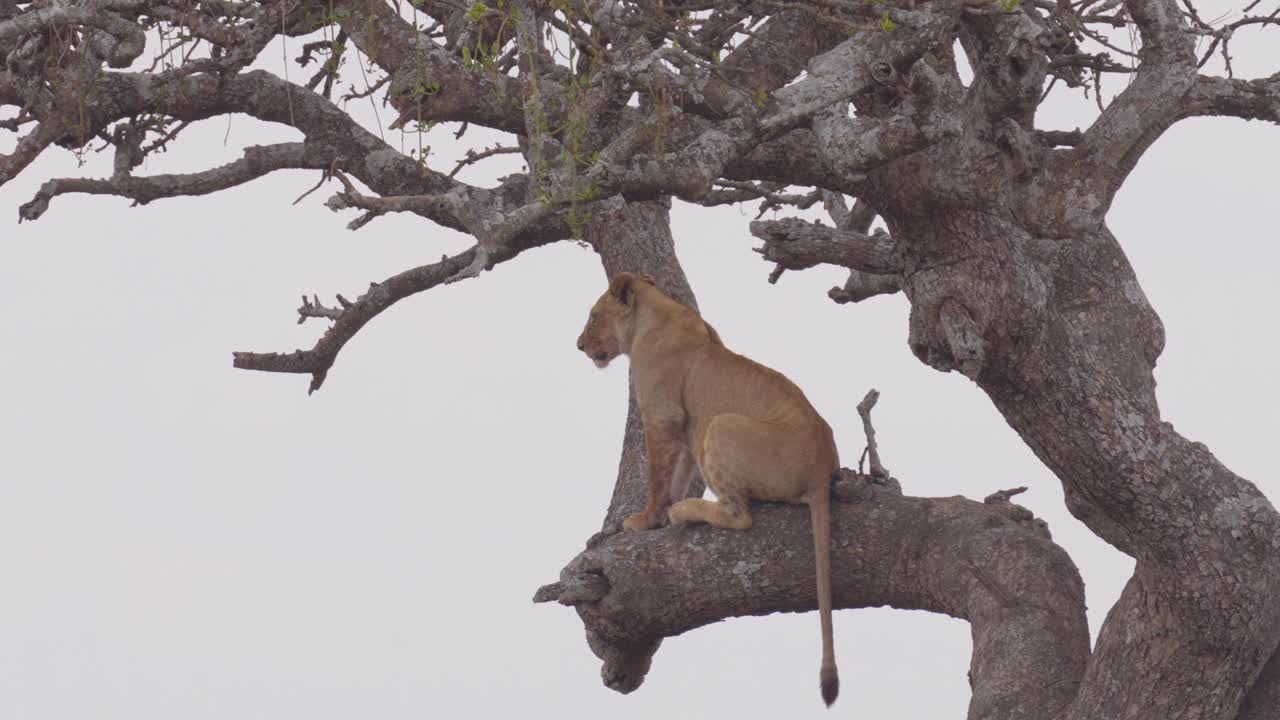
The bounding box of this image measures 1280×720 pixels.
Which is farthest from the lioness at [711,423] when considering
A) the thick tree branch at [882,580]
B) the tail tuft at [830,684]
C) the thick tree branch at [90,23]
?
the thick tree branch at [90,23]

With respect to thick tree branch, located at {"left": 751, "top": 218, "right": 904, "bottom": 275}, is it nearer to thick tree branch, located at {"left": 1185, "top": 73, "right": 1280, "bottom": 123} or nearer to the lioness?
the lioness

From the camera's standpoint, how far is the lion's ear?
25.8ft

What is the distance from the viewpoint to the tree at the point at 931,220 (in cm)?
558

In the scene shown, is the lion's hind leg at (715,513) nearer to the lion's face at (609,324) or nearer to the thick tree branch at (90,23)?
the lion's face at (609,324)

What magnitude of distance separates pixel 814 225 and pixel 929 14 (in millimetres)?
960

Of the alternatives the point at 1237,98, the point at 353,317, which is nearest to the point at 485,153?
the point at 353,317

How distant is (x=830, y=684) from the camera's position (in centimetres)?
675

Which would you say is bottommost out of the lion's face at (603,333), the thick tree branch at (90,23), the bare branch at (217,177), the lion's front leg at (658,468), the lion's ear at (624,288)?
the lion's front leg at (658,468)

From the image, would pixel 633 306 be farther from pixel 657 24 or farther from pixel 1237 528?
pixel 1237 528

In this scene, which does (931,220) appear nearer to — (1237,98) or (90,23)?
(1237,98)

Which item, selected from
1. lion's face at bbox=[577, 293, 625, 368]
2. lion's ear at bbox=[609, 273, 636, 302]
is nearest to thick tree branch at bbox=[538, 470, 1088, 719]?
lion's face at bbox=[577, 293, 625, 368]

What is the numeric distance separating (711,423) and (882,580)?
0.93m

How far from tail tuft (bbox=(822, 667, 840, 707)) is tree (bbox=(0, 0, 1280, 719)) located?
451 mm

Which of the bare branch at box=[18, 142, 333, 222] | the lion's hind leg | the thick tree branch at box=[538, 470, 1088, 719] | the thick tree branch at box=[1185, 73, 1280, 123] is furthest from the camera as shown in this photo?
the bare branch at box=[18, 142, 333, 222]
